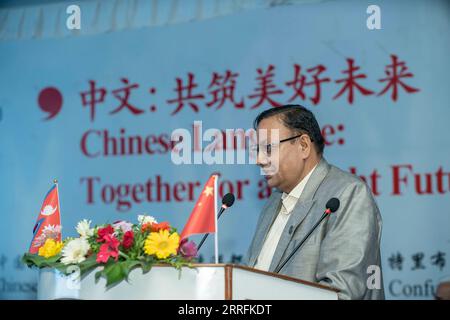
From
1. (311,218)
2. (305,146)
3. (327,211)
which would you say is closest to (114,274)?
(327,211)

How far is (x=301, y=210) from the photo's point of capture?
3266mm

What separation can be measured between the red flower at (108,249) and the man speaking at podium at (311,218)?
71 centimetres

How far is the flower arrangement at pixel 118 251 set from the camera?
98.0 inches

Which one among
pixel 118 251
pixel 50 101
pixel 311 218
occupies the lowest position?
pixel 118 251

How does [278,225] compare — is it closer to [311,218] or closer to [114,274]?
[311,218]

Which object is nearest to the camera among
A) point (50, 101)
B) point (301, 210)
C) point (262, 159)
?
point (301, 210)

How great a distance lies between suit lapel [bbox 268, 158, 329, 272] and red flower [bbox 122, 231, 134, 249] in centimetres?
75

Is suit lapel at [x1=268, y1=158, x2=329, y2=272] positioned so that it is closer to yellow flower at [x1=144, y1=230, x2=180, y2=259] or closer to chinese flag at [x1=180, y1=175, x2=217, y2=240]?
chinese flag at [x1=180, y1=175, x2=217, y2=240]

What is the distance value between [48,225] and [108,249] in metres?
0.65

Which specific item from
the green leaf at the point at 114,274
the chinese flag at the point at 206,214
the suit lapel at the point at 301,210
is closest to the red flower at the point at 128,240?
the green leaf at the point at 114,274

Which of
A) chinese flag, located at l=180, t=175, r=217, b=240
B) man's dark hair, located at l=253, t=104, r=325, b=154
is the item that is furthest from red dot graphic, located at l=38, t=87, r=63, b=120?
chinese flag, located at l=180, t=175, r=217, b=240

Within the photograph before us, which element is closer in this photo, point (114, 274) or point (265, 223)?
point (114, 274)
